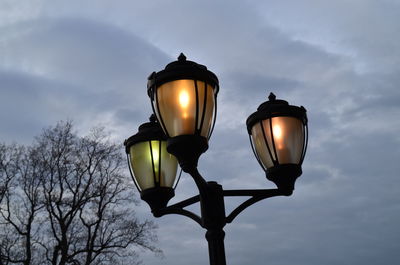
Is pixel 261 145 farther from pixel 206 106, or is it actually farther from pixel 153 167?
pixel 153 167

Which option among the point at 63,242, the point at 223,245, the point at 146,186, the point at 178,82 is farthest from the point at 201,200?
the point at 63,242

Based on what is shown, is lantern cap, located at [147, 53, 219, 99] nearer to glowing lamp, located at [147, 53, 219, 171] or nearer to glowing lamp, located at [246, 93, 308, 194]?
glowing lamp, located at [147, 53, 219, 171]

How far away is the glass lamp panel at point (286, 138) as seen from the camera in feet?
9.59

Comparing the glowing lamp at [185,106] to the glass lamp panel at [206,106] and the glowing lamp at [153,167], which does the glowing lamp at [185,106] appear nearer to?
the glass lamp panel at [206,106]

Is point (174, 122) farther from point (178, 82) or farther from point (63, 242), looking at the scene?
point (63, 242)

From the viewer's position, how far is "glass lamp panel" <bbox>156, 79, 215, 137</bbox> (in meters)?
2.54

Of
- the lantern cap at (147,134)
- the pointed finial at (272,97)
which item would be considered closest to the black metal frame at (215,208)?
the lantern cap at (147,134)

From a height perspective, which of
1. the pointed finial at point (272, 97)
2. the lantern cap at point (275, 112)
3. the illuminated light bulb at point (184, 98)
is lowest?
the illuminated light bulb at point (184, 98)

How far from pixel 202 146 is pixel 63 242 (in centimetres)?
1679

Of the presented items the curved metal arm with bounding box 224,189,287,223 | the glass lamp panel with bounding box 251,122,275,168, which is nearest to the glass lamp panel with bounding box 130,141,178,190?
the curved metal arm with bounding box 224,189,287,223

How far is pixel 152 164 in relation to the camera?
318 cm

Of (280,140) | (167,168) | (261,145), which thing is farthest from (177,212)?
(280,140)

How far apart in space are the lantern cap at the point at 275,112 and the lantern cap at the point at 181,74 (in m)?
0.44

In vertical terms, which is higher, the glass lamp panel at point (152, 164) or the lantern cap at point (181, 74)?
the lantern cap at point (181, 74)
